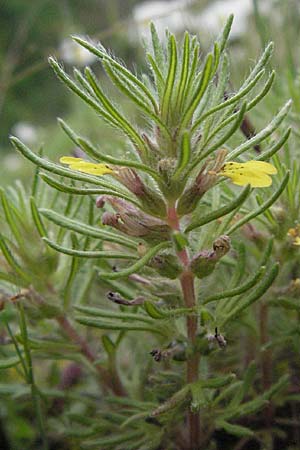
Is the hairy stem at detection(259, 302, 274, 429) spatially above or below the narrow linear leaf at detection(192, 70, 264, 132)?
below

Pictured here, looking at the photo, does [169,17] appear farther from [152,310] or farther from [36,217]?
[152,310]

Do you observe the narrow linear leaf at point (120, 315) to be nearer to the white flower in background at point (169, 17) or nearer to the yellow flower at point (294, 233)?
the yellow flower at point (294, 233)

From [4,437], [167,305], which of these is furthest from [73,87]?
[4,437]

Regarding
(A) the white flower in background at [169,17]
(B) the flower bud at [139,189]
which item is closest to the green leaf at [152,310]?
(B) the flower bud at [139,189]

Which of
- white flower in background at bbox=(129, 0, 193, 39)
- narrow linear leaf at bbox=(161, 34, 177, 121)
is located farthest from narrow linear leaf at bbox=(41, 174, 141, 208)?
white flower in background at bbox=(129, 0, 193, 39)

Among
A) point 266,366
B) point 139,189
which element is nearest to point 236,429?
point 266,366

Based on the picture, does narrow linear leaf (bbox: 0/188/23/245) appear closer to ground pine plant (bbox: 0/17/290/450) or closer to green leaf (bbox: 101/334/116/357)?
ground pine plant (bbox: 0/17/290/450)

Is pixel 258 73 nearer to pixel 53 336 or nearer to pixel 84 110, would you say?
pixel 53 336
